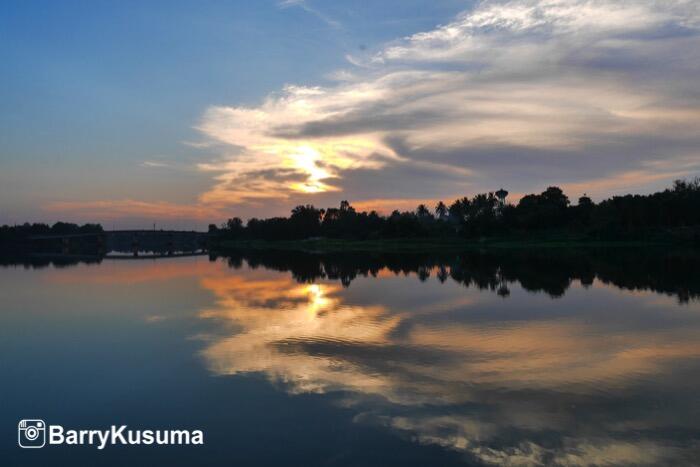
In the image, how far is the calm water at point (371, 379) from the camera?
10.3 meters

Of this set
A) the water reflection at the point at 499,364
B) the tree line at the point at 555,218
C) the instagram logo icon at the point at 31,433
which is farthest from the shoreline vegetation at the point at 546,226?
the instagram logo icon at the point at 31,433

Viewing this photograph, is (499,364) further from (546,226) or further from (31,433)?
(546,226)

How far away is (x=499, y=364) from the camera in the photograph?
16.1 meters

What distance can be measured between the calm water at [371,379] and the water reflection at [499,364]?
6cm

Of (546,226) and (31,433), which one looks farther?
(546,226)

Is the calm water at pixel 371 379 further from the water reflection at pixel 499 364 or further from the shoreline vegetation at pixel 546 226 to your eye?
the shoreline vegetation at pixel 546 226

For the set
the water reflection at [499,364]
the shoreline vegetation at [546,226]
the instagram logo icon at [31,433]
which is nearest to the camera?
the water reflection at [499,364]

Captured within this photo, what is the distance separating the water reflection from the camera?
10625 mm

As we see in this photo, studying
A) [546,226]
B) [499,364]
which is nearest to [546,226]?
[546,226]

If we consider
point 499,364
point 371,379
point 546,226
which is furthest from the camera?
point 546,226

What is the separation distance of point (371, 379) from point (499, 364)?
4324mm

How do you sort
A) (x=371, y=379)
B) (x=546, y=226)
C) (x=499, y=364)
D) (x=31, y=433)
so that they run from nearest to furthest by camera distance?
(x=31, y=433), (x=371, y=379), (x=499, y=364), (x=546, y=226)

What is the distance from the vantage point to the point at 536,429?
432 inches

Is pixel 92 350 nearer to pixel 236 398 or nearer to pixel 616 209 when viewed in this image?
pixel 236 398
